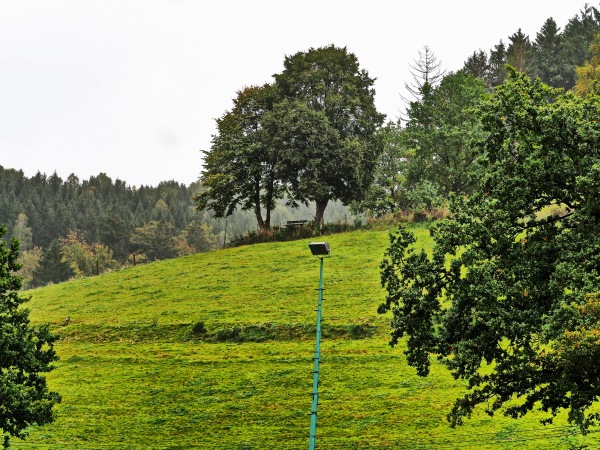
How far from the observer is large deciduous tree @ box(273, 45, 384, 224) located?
2963 inches

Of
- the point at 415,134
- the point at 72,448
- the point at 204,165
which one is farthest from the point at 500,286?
the point at 204,165

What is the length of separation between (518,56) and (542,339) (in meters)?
136

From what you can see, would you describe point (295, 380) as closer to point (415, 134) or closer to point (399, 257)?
point (399, 257)

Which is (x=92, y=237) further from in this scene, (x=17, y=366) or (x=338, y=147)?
(x=17, y=366)

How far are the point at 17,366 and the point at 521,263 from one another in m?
19.1

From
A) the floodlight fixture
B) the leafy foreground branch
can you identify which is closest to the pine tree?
the floodlight fixture

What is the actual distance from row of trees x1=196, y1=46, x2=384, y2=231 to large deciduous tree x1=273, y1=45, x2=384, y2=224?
11 centimetres

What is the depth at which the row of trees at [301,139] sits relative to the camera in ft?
247

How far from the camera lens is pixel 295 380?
38719 millimetres

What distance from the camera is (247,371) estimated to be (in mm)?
40594

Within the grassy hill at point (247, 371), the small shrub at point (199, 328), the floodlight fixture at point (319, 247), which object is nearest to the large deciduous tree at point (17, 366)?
the grassy hill at point (247, 371)

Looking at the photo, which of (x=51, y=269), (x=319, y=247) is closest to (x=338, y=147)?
(x=319, y=247)

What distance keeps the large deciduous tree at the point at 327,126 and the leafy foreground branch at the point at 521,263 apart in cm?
4837

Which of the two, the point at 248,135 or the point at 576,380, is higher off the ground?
the point at 248,135
